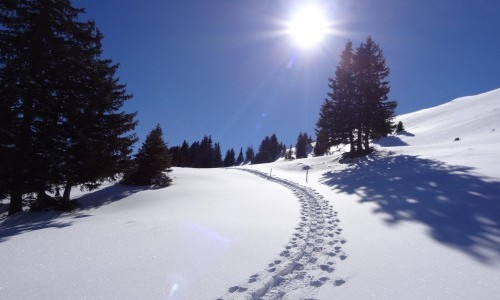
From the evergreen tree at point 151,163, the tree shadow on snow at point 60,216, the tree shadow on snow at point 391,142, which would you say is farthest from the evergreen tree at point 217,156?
the tree shadow on snow at point 60,216

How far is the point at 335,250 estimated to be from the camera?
6906 mm

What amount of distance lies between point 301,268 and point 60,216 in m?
11.3

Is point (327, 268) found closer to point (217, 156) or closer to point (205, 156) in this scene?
point (205, 156)

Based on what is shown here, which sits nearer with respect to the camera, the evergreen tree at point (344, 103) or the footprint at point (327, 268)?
the footprint at point (327, 268)

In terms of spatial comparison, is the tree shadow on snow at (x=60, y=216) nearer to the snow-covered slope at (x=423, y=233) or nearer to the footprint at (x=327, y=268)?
the footprint at (x=327, y=268)

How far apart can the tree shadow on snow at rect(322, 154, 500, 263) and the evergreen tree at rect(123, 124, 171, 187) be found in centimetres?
1239

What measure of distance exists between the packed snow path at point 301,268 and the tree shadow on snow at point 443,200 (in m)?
2.44

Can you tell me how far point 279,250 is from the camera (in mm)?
6898

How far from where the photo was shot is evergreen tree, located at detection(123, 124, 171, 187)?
21.5 meters

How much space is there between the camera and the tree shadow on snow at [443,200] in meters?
7.12

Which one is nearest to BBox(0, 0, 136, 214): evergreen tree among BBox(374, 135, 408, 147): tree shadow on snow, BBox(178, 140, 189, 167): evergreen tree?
BBox(374, 135, 408, 147): tree shadow on snow

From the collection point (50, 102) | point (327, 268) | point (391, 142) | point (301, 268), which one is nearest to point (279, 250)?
point (301, 268)

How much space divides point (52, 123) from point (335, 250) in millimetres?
14981

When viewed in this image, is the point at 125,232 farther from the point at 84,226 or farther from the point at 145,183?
the point at 145,183
